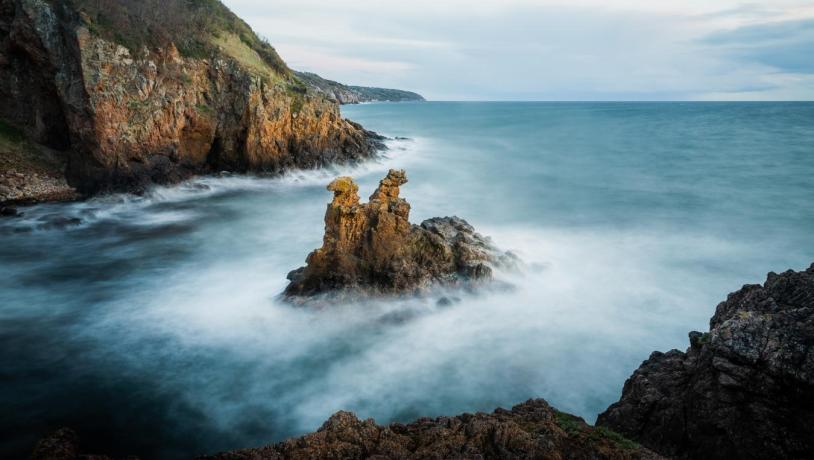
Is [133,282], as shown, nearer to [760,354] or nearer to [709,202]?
[760,354]

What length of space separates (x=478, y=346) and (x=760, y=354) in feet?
21.4

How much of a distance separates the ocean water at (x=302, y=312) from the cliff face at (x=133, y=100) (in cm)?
184

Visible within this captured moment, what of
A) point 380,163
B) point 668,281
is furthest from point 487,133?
point 668,281

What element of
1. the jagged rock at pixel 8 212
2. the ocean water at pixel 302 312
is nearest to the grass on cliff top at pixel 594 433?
the ocean water at pixel 302 312

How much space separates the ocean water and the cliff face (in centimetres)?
184

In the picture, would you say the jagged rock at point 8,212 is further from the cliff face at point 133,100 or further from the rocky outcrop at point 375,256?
the rocky outcrop at point 375,256

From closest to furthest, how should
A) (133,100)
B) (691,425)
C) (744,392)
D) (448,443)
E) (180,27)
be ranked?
(448,443)
(744,392)
(691,425)
(133,100)
(180,27)

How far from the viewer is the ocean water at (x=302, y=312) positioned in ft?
31.2

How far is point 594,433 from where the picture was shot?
19.7 feet

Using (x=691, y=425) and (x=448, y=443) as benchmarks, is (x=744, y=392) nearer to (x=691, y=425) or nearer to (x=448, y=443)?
(x=691, y=425)

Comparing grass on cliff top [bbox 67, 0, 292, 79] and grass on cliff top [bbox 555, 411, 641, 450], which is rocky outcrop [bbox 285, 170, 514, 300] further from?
grass on cliff top [bbox 67, 0, 292, 79]

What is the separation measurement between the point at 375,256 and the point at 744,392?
8.93m

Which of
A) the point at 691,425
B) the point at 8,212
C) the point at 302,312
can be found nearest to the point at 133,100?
the point at 8,212

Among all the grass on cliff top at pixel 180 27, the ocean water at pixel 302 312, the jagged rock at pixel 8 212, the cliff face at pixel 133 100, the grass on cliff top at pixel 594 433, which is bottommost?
the ocean water at pixel 302 312
